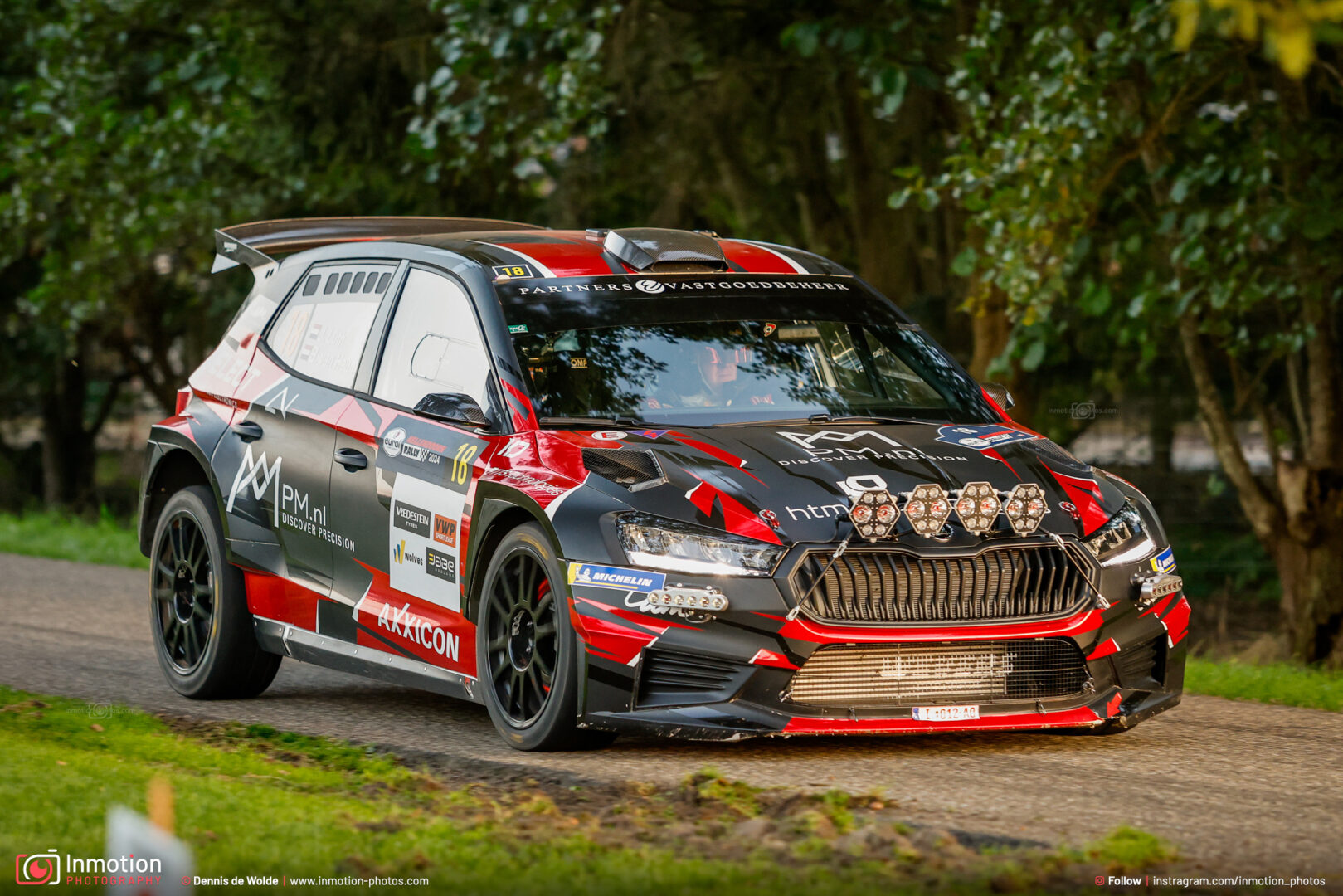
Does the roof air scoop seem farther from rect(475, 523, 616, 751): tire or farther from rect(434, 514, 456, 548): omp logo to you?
rect(475, 523, 616, 751): tire

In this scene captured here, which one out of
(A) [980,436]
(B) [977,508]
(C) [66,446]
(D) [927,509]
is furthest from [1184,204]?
(C) [66,446]

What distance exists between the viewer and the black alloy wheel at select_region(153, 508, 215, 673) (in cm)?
899

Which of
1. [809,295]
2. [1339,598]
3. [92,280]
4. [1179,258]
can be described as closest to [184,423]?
[809,295]

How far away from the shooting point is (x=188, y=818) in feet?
18.2

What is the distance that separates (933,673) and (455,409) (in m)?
2.02

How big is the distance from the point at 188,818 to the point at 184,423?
13.4 ft

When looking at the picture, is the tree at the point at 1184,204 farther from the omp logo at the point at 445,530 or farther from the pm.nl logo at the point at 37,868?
Result: the pm.nl logo at the point at 37,868

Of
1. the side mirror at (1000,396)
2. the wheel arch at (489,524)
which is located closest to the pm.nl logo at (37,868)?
the wheel arch at (489,524)

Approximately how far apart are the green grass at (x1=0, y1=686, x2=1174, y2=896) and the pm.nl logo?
67 mm

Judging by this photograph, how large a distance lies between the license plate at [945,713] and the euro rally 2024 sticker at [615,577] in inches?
39.2

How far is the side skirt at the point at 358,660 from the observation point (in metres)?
7.47

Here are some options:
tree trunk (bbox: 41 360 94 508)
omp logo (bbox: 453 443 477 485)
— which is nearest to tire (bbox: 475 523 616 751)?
omp logo (bbox: 453 443 477 485)

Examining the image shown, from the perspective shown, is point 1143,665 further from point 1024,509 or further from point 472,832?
point 472,832

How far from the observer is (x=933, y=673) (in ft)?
21.9
